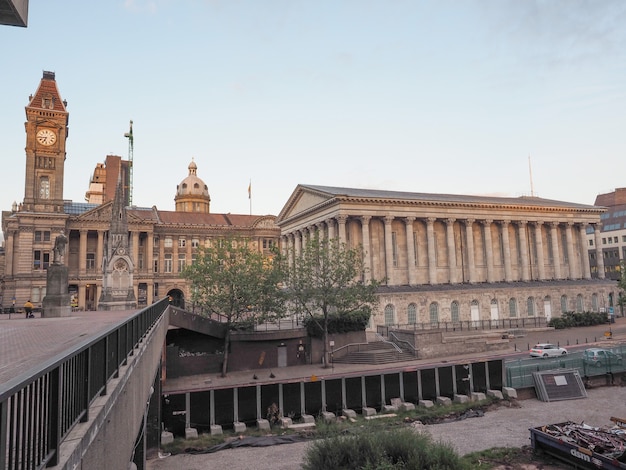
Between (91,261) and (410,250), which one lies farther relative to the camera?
(91,261)

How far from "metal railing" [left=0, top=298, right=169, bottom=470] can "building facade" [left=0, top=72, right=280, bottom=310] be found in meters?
58.8

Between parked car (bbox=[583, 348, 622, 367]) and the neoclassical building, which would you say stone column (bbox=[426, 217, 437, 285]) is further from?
parked car (bbox=[583, 348, 622, 367])

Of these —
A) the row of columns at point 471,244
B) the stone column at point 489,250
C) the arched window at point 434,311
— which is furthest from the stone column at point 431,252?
the stone column at point 489,250

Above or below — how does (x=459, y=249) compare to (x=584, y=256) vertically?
above

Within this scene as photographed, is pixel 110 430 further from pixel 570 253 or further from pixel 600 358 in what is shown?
pixel 570 253

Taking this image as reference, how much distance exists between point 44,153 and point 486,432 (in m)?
72.7

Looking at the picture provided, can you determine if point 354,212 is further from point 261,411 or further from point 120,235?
point 261,411

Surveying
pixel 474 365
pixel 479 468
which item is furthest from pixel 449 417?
pixel 479 468

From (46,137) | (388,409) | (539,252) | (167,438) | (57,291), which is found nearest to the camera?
(167,438)

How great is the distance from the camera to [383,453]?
18.3 metres

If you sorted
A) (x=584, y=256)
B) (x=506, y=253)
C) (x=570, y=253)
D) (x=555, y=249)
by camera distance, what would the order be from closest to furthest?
(x=506, y=253) < (x=555, y=249) < (x=570, y=253) < (x=584, y=256)

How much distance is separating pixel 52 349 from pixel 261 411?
75.4 ft

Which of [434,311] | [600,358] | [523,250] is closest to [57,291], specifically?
[600,358]

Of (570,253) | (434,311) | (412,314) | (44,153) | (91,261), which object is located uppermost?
(44,153)
